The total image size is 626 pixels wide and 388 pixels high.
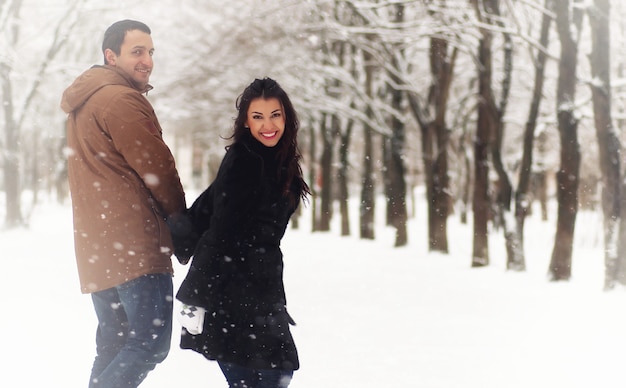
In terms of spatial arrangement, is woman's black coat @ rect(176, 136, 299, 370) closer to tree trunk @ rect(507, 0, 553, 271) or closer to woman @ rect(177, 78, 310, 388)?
woman @ rect(177, 78, 310, 388)

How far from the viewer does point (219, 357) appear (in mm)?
3086

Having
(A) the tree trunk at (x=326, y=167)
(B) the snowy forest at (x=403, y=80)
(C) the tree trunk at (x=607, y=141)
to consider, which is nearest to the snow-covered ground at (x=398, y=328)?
(C) the tree trunk at (x=607, y=141)

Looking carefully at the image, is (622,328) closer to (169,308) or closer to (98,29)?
(169,308)

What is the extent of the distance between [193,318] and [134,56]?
4.26 ft

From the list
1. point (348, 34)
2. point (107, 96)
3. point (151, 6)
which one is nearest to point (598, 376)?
point (107, 96)

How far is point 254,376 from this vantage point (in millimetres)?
3141

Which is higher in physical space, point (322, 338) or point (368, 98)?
point (368, 98)

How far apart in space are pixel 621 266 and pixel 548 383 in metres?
4.95

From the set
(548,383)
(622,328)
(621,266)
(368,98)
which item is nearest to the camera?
(548,383)

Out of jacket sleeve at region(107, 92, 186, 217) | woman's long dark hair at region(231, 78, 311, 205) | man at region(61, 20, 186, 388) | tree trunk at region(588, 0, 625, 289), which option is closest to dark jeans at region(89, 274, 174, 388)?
man at region(61, 20, 186, 388)

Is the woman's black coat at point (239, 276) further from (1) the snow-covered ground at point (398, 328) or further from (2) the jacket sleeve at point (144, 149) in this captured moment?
(1) the snow-covered ground at point (398, 328)

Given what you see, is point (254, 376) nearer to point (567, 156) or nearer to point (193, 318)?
point (193, 318)

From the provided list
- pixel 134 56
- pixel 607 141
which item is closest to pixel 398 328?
pixel 607 141

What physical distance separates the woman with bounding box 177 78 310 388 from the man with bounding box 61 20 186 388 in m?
0.23
